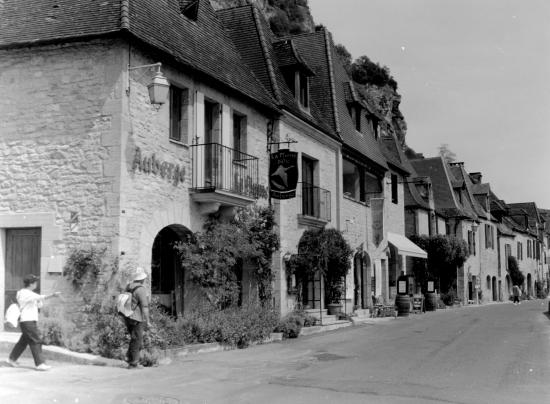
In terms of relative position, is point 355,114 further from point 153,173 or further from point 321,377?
point 321,377

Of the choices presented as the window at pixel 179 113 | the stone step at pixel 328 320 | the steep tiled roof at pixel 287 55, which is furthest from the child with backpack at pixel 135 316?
the steep tiled roof at pixel 287 55

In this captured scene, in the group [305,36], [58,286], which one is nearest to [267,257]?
[58,286]

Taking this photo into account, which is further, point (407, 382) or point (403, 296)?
point (403, 296)

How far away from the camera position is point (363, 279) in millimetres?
27031

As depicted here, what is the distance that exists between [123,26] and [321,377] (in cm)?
765

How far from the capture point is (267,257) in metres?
18.5

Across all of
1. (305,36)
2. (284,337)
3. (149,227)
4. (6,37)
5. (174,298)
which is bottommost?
(284,337)

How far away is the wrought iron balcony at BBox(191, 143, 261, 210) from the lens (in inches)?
603

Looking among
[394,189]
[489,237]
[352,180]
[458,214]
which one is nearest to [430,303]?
[394,189]

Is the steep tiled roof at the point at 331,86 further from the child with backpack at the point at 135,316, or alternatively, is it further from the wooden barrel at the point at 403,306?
the child with backpack at the point at 135,316

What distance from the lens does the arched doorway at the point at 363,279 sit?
2658cm

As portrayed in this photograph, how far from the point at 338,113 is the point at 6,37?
13352 millimetres

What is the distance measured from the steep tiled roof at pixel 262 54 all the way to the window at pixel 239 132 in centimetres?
181

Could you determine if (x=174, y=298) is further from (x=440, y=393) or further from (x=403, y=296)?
(x=403, y=296)
